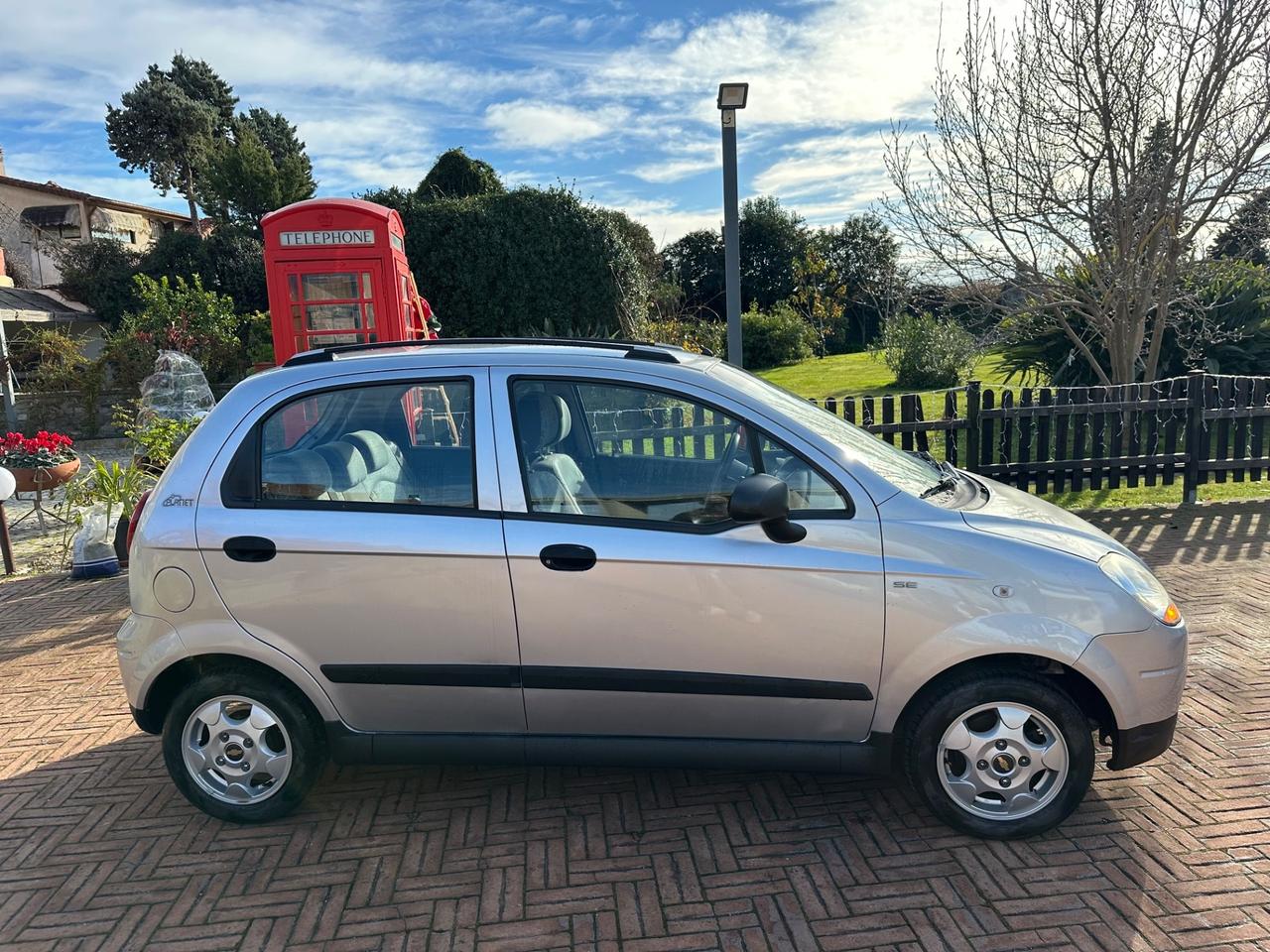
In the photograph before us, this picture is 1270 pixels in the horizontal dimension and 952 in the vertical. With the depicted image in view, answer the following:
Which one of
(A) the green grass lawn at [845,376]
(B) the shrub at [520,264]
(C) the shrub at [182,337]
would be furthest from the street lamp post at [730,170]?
(C) the shrub at [182,337]

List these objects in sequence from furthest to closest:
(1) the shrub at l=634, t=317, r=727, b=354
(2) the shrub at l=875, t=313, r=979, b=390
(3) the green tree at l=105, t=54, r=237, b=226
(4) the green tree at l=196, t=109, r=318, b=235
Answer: (3) the green tree at l=105, t=54, r=237, b=226, (4) the green tree at l=196, t=109, r=318, b=235, (2) the shrub at l=875, t=313, r=979, b=390, (1) the shrub at l=634, t=317, r=727, b=354

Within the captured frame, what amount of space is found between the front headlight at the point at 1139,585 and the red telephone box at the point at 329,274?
21.4ft

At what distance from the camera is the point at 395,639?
10.1ft

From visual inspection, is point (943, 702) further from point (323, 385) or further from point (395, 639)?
point (323, 385)

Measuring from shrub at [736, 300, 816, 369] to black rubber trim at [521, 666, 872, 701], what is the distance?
20931 mm

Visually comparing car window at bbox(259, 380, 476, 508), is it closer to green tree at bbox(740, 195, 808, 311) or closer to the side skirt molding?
the side skirt molding

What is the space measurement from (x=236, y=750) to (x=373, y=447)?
1.28 m

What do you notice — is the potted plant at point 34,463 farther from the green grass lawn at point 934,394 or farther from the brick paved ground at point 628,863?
the green grass lawn at point 934,394

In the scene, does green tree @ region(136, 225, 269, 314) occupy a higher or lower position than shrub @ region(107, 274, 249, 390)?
higher

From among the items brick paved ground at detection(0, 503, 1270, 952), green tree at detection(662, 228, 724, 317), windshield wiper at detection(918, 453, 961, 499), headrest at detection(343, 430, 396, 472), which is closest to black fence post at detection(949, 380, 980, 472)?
brick paved ground at detection(0, 503, 1270, 952)

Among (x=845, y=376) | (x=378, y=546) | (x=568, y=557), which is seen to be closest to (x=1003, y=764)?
(x=568, y=557)

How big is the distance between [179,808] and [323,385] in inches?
73.8

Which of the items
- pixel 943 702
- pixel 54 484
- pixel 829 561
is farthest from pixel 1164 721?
pixel 54 484

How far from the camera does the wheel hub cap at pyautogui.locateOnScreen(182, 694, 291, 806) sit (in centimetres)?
321
